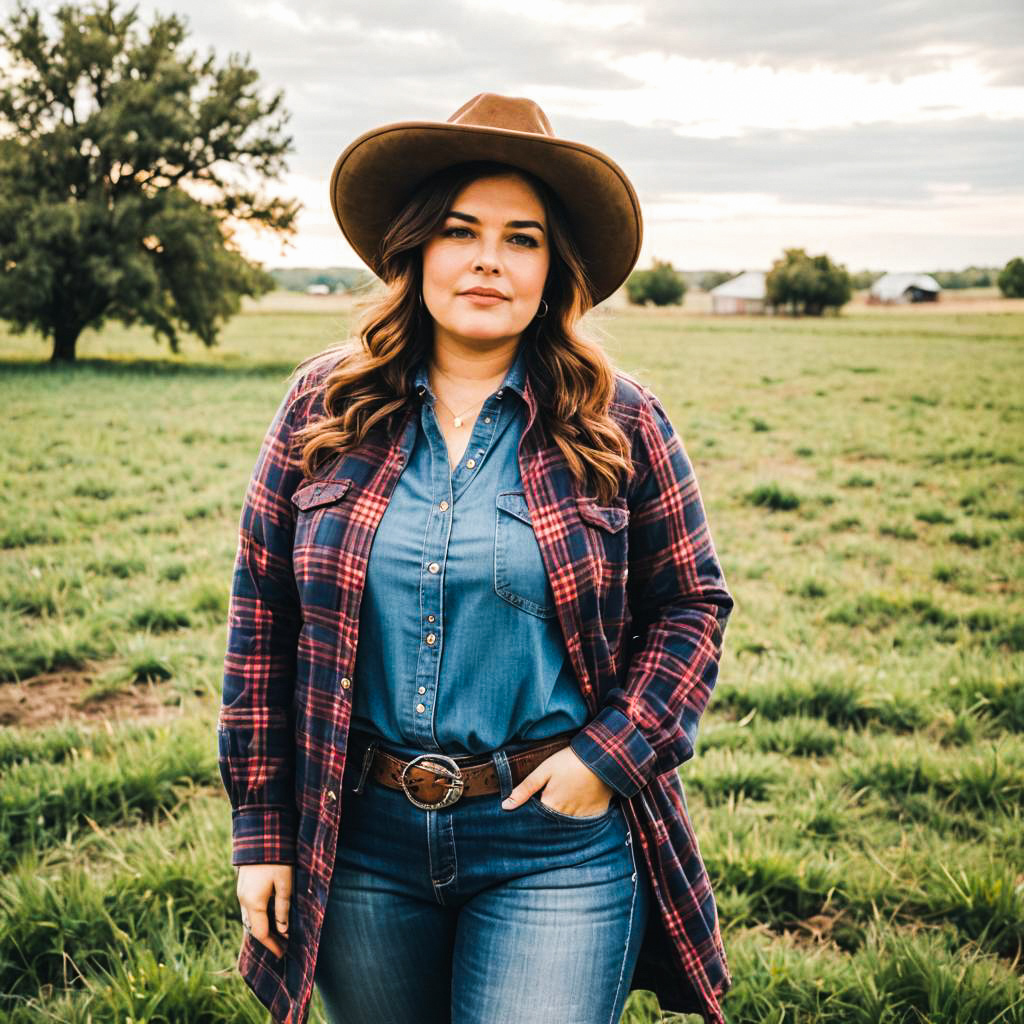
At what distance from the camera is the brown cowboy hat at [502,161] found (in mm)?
1970

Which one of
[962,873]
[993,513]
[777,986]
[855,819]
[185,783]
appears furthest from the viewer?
[993,513]

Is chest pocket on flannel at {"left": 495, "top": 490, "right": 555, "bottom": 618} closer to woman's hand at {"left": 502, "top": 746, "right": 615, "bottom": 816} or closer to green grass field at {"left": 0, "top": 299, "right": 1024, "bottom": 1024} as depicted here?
woman's hand at {"left": 502, "top": 746, "right": 615, "bottom": 816}

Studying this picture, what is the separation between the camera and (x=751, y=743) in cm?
440

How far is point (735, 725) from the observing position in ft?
15.0

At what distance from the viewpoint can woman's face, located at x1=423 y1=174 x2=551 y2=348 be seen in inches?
80.4

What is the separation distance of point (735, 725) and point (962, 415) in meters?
12.7

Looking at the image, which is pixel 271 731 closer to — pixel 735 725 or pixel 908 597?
pixel 735 725

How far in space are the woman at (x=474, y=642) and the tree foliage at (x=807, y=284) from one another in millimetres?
81050

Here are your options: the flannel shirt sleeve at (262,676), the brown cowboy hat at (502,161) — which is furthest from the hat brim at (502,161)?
the flannel shirt sleeve at (262,676)

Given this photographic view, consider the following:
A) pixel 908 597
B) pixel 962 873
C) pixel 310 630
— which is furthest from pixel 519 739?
pixel 908 597

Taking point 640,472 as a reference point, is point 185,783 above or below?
below

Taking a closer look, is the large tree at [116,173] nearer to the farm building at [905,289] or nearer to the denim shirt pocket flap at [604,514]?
the denim shirt pocket flap at [604,514]

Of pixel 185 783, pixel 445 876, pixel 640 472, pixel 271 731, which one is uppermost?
pixel 640 472

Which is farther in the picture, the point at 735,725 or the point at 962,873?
the point at 735,725
